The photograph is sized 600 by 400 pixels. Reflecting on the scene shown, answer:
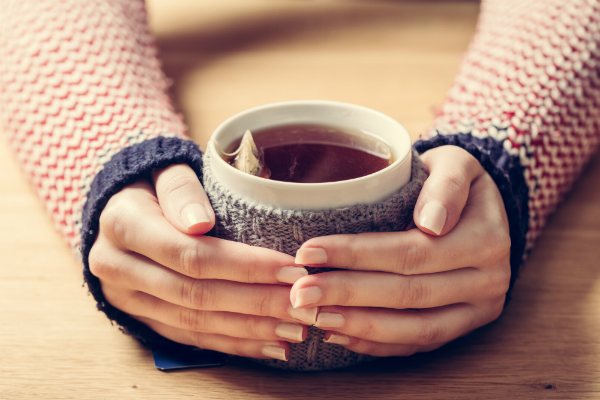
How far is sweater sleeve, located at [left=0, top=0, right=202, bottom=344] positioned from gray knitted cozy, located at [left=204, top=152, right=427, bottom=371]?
0.10 metres

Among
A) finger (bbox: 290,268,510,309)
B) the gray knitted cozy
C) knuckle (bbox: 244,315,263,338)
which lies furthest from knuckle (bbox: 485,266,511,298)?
knuckle (bbox: 244,315,263,338)

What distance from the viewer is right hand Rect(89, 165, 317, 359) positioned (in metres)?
0.41

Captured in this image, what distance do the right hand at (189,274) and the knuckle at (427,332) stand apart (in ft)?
0.34

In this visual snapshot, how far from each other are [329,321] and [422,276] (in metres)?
0.09

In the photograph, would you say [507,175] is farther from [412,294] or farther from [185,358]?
[185,358]

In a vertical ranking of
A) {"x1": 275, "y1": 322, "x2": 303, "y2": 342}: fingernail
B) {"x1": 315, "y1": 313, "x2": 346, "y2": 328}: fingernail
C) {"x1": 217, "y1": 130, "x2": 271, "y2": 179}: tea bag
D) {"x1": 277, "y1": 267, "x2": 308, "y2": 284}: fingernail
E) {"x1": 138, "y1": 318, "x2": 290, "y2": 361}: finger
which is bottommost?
{"x1": 138, "y1": 318, "x2": 290, "y2": 361}: finger

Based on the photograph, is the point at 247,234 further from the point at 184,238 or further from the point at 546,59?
the point at 546,59

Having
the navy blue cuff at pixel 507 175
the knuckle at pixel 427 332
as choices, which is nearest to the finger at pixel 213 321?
the knuckle at pixel 427 332

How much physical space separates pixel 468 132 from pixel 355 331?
29cm

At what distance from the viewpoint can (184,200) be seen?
422 mm

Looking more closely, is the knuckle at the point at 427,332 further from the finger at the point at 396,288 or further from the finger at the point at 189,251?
the finger at the point at 189,251

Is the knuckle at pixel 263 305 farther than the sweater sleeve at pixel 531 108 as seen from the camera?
No

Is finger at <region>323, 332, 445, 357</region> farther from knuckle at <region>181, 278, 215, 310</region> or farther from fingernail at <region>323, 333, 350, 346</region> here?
knuckle at <region>181, 278, 215, 310</region>

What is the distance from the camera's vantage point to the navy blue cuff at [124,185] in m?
0.47
